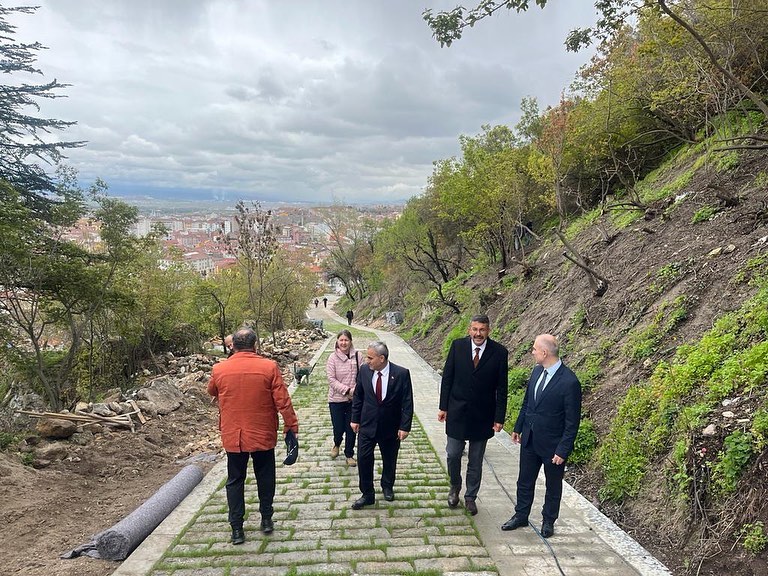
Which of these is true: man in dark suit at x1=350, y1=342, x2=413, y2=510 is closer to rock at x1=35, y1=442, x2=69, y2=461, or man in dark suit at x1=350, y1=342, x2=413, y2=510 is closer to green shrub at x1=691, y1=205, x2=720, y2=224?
rock at x1=35, y1=442, x2=69, y2=461

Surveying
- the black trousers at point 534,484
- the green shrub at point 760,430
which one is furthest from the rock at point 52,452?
the green shrub at point 760,430

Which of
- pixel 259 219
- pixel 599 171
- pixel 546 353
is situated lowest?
pixel 546 353

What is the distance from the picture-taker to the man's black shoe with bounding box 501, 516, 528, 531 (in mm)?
4348

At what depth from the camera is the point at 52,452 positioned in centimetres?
696

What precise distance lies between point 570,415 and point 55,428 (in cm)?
A: 761

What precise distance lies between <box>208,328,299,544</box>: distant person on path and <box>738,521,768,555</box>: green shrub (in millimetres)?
3605

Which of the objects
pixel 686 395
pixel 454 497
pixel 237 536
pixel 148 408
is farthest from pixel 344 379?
pixel 148 408

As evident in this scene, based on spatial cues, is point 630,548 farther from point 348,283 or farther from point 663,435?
point 348,283

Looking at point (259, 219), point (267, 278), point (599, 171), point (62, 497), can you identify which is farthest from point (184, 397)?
point (267, 278)

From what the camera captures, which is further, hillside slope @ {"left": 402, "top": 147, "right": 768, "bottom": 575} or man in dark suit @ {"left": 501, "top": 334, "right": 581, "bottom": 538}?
man in dark suit @ {"left": 501, "top": 334, "right": 581, "bottom": 538}

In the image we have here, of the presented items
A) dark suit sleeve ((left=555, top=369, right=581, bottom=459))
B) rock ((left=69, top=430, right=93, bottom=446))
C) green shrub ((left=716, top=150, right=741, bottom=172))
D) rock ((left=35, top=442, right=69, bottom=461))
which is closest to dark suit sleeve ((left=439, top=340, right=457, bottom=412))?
dark suit sleeve ((left=555, top=369, right=581, bottom=459))

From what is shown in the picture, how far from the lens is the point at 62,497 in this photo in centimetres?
573

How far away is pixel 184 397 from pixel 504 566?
8452 millimetres

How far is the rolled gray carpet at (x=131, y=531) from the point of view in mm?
4059
